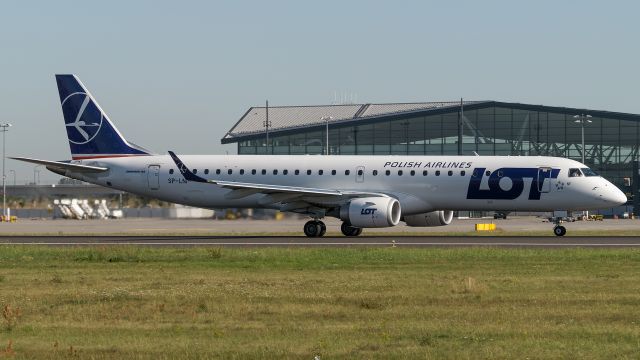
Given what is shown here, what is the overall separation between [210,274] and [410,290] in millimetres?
6572

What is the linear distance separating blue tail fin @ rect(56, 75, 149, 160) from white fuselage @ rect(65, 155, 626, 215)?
0.67 meters

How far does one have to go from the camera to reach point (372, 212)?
1864 inches

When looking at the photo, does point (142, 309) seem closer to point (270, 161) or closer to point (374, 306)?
point (374, 306)

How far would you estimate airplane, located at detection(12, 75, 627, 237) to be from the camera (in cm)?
4831

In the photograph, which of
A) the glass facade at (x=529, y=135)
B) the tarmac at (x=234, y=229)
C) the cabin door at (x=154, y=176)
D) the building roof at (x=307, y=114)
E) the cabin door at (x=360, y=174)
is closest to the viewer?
the cabin door at (x=360, y=174)

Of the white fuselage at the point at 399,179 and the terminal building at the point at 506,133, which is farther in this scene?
the terminal building at the point at 506,133

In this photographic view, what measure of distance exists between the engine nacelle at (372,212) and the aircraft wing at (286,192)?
40.4 inches

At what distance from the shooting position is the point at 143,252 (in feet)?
120

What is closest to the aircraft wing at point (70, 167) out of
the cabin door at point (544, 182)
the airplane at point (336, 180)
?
the airplane at point (336, 180)

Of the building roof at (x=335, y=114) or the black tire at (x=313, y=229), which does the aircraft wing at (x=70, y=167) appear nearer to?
the black tire at (x=313, y=229)

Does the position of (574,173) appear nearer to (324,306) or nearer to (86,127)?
(86,127)

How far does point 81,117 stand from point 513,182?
2167 centimetres

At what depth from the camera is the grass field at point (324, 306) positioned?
16.2 metres

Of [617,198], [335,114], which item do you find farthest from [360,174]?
[335,114]
